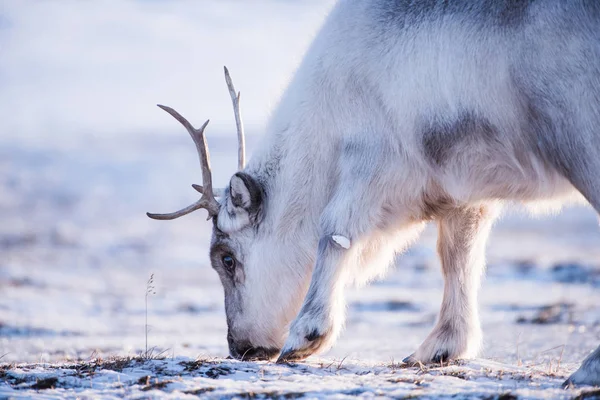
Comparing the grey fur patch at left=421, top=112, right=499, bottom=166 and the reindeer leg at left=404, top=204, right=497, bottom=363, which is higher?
the grey fur patch at left=421, top=112, right=499, bottom=166

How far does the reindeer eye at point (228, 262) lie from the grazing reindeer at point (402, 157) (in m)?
0.02

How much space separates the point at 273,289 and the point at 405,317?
231 inches

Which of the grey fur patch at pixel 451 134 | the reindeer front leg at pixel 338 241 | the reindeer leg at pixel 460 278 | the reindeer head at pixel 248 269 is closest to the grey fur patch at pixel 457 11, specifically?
the grey fur patch at pixel 451 134

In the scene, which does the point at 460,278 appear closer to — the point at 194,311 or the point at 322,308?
the point at 322,308

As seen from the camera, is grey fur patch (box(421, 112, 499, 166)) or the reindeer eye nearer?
grey fur patch (box(421, 112, 499, 166))

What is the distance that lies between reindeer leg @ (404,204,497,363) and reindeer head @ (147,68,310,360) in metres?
0.91

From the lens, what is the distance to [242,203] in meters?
5.35

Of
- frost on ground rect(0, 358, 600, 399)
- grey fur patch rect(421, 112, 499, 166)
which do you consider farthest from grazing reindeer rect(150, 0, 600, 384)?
frost on ground rect(0, 358, 600, 399)

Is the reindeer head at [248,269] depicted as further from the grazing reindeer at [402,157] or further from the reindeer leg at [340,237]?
the reindeer leg at [340,237]

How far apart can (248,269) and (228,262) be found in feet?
0.61

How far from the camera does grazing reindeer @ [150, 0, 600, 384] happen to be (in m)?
3.98

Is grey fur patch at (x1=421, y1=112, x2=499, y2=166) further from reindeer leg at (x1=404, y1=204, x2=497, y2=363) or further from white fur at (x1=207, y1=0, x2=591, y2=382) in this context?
reindeer leg at (x1=404, y1=204, x2=497, y2=363)

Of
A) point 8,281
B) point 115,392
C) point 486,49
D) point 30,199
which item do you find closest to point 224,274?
point 115,392

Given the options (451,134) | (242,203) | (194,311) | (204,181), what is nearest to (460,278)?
(451,134)
